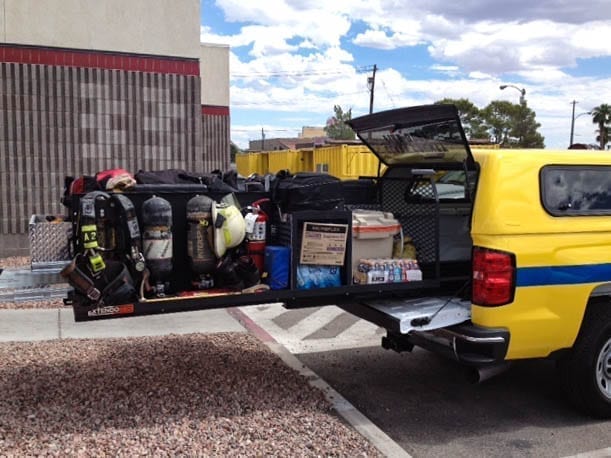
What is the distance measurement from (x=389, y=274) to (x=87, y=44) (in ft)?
27.5

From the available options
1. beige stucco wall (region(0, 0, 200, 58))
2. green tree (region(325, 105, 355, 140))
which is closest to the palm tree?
green tree (region(325, 105, 355, 140))

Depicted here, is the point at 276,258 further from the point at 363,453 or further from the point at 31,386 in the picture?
the point at 31,386

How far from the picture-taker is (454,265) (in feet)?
18.0

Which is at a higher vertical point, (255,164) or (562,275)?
(255,164)

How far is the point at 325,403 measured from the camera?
527cm

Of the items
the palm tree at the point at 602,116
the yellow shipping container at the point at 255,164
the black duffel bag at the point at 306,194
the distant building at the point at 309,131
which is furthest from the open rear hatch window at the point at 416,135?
the distant building at the point at 309,131

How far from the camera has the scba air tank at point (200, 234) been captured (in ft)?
15.5

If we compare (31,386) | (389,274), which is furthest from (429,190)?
(31,386)

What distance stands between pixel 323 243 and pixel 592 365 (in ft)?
7.29

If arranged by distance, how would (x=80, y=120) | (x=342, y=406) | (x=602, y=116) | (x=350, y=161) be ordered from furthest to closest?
(x=602, y=116) → (x=350, y=161) → (x=80, y=120) → (x=342, y=406)

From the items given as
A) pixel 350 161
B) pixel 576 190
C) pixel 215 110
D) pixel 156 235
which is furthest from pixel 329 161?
pixel 156 235

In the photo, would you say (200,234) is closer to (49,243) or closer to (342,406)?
(49,243)

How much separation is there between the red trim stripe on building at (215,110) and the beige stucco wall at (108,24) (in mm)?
6250

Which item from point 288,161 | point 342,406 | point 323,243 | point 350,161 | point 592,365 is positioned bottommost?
point 342,406
